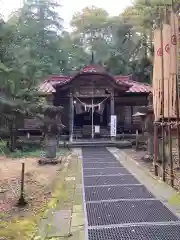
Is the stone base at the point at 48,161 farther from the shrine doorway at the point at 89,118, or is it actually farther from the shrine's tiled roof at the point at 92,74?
the shrine doorway at the point at 89,118

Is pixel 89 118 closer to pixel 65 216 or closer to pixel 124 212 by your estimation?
pixel 124 212

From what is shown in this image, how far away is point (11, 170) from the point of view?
32.8ft

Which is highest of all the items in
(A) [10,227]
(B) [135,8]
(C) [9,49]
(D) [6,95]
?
(B) [135,8]

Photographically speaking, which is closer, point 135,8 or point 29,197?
point 29,197

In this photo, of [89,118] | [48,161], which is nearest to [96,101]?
[89,118]

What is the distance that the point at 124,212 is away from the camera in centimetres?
508

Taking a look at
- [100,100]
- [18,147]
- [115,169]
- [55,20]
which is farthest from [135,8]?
[115,169]

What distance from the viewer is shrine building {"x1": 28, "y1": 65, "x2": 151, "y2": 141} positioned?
1948 cm

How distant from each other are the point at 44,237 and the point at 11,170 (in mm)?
6312

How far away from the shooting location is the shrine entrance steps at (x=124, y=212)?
13.4 feet

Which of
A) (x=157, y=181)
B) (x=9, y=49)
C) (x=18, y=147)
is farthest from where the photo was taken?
(x=18, y=147)

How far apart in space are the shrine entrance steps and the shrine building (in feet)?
36.4

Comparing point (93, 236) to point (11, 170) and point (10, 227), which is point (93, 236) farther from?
point (11, 170)

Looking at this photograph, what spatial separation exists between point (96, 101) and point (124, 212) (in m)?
16.4
